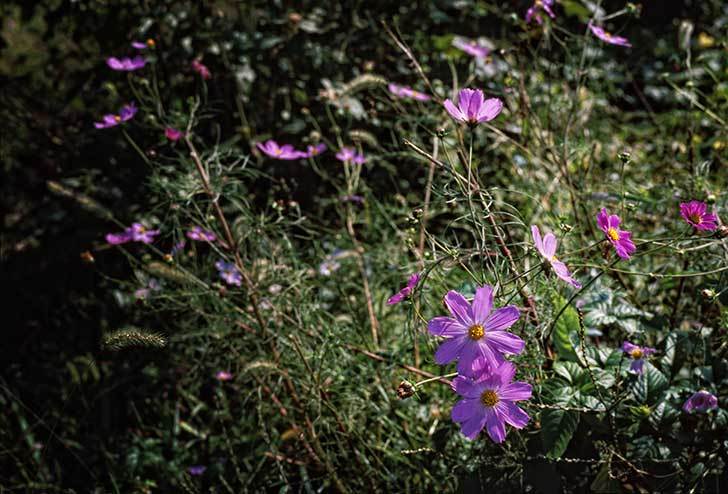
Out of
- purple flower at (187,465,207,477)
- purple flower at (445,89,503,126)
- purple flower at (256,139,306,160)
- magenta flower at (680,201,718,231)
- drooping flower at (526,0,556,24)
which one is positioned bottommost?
purple flower at (187,465,207,477)

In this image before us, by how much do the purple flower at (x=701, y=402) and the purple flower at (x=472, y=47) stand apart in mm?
1047

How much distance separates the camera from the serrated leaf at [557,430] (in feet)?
3.10

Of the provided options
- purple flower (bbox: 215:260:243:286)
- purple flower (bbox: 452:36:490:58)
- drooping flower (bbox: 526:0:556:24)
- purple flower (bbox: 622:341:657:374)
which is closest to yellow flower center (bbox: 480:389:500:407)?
purple flower (bbox: 622:341:657:374)

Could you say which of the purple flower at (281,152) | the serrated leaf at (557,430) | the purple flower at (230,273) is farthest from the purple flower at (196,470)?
the serrated leaf at (557,430)

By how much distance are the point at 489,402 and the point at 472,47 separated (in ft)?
3.90

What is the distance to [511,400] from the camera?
85 cm

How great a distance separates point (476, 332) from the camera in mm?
806

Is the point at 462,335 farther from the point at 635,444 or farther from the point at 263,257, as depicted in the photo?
the point at 263,257

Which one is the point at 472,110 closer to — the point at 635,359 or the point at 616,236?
the point at 616,236

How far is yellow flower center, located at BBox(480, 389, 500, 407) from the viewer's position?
829 mm

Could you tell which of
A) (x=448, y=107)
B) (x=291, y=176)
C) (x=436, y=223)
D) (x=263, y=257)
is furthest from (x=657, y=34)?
(x=448, y=107)

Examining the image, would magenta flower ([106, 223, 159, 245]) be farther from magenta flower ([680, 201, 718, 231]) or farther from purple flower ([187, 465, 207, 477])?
magenta flower ([680, 201, 718, 231])

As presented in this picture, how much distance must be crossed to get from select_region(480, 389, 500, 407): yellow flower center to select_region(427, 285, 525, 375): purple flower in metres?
0.04

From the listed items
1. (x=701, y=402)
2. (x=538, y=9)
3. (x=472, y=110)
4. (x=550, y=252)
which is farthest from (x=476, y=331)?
(x=538, y=9)
